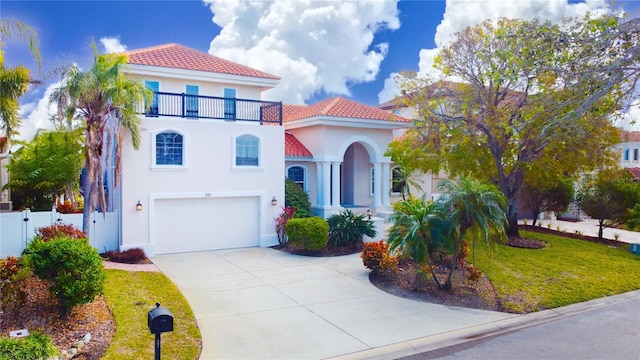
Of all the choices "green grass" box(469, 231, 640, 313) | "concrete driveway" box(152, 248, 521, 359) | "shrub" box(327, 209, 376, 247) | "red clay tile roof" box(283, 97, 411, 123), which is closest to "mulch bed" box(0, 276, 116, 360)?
"concrete driveway" box(152, 248, 521, 359)

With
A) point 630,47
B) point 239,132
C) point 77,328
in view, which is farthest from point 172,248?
point 630,47

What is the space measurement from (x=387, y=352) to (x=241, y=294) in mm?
4639

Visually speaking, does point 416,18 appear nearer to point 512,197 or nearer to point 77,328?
point 512,197

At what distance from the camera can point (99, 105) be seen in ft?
A: 45.6

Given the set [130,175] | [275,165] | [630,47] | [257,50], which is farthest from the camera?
[257,50]

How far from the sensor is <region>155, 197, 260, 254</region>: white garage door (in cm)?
1680

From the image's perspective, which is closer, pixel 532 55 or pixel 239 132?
pixel 532 55

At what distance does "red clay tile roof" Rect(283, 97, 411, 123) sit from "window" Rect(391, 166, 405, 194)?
11.1ft

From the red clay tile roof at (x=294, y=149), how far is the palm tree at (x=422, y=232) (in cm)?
1003

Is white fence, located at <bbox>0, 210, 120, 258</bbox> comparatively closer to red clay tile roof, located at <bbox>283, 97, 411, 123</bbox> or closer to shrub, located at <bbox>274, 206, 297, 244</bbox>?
shrub, located at <bbox>274, 206, 297, 244</bbox>

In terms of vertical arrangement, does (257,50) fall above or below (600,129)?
above

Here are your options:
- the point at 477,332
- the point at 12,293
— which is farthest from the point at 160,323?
the point at 477,332

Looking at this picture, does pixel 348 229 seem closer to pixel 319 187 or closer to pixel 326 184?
pixel 326 184

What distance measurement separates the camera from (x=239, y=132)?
1783 centimetres
